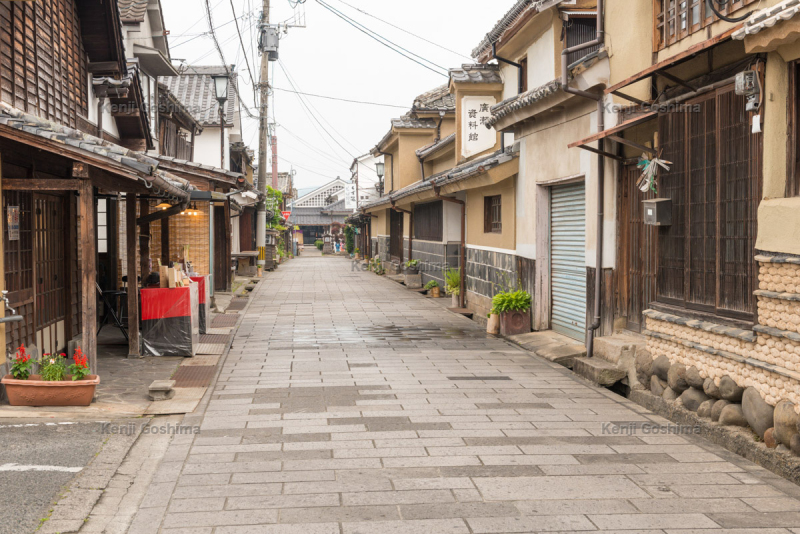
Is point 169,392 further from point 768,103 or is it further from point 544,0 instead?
point 544,0

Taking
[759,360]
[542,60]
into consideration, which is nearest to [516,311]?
[542,60]

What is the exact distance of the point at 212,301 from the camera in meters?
21.1

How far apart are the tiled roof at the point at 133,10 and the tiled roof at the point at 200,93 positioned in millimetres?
14530

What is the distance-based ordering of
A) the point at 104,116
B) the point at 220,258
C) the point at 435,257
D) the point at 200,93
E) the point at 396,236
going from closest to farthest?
the point at 104,116
the point at 220,258
the point at 435,257
the point at 200,93
the point at 396,236

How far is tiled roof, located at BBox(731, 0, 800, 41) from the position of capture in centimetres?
589

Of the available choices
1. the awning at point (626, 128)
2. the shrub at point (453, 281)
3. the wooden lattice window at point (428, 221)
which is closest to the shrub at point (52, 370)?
the awning at point (626, 128)

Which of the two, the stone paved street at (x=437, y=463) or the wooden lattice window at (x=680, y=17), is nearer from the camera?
the stone paved street at (x=437, y=463)

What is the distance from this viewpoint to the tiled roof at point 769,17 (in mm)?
5893

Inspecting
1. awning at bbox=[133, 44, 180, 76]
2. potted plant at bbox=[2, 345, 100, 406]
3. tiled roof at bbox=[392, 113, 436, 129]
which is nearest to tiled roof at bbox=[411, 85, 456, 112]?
tiled roof at bbox=[392, 113, 436, 129]

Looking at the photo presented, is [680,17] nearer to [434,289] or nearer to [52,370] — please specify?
[52,370]

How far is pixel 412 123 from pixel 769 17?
29163mm

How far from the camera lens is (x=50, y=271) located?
11.8 m

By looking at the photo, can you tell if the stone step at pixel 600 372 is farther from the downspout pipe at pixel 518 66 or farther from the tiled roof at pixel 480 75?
the tiled roof at pixel 480 75

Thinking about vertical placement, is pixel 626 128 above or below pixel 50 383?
above
